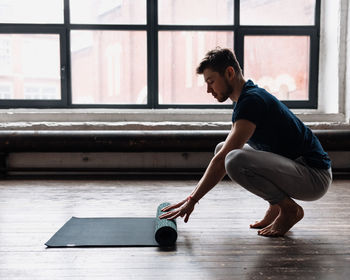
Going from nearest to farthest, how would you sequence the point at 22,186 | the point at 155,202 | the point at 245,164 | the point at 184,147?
the point at 245,164 < the point at 155,202 < the point at 22,186 < the point at 184,147

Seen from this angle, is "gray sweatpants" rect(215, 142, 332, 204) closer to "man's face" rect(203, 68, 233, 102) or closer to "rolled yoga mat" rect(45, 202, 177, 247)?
"man's face" rect(203, 68, 233, 102)

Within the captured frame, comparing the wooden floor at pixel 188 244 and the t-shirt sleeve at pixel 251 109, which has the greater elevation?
the t-shirt sleeve at pixel 251 109

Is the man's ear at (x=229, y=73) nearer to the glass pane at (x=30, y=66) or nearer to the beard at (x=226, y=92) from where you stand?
the beard at (x=226, y=92)

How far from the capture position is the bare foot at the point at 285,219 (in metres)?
1.93

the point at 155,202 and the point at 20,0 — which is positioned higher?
the point at 20,0

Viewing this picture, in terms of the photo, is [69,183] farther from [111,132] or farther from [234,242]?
[234,242]

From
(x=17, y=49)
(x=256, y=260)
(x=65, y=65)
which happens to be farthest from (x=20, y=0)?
(x=256, y=260)

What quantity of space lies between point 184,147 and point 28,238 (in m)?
2.01

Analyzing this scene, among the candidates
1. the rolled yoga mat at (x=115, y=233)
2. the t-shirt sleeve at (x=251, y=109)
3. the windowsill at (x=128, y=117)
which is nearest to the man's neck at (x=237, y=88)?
the t-shirt sleeve at (x=251, y=109)

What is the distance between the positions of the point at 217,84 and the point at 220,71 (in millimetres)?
63

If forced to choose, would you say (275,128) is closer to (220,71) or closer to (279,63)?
(220,71)

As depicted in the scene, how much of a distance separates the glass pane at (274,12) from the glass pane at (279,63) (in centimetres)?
18

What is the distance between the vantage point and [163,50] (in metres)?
4.37

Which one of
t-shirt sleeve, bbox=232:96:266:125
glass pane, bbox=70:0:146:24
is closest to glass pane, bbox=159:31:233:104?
glass pane, bbox=70:0:146:24
